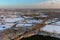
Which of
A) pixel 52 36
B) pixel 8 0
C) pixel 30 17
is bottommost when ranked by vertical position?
pixel 52 36

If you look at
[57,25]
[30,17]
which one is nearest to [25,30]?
[30,17]

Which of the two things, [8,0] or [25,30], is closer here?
[25,30]

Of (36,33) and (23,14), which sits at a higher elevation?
(23,14)

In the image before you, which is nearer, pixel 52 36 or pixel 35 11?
pixel 52 36

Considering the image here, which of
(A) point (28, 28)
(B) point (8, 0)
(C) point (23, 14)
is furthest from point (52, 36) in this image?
(B) point (8, 0)

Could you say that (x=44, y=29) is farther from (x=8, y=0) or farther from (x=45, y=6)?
(x=8, y=0)

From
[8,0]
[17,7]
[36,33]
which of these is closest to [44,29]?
[36,33]

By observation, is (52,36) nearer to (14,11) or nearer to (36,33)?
(36,33)

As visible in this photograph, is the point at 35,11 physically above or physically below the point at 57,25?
above
